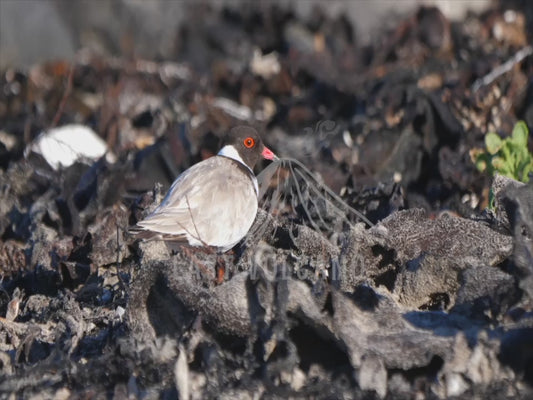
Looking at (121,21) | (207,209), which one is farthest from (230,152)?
(121,21)

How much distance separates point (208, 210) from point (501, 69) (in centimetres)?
360

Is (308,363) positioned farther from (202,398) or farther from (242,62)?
(242,62)

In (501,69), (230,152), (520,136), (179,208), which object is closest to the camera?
(179,208)

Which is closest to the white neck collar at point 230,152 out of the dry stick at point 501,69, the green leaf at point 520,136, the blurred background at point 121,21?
the green leaf at point 520,136

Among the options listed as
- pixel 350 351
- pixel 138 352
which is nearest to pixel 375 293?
pixel 350 351

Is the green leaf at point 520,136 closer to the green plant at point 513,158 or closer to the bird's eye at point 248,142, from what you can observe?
the green plant at point 513,158

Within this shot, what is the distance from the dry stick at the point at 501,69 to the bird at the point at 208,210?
9.16 ft

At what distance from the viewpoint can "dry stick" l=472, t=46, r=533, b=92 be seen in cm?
671

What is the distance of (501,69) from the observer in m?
7.00

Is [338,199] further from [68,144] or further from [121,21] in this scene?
[121,21]

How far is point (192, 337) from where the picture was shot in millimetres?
2893

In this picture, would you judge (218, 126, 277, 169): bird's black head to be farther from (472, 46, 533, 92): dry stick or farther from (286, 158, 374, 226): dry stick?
(472, 46, 533, 92): dry stick

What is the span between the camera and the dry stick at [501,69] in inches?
264

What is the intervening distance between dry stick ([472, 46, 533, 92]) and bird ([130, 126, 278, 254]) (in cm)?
279
